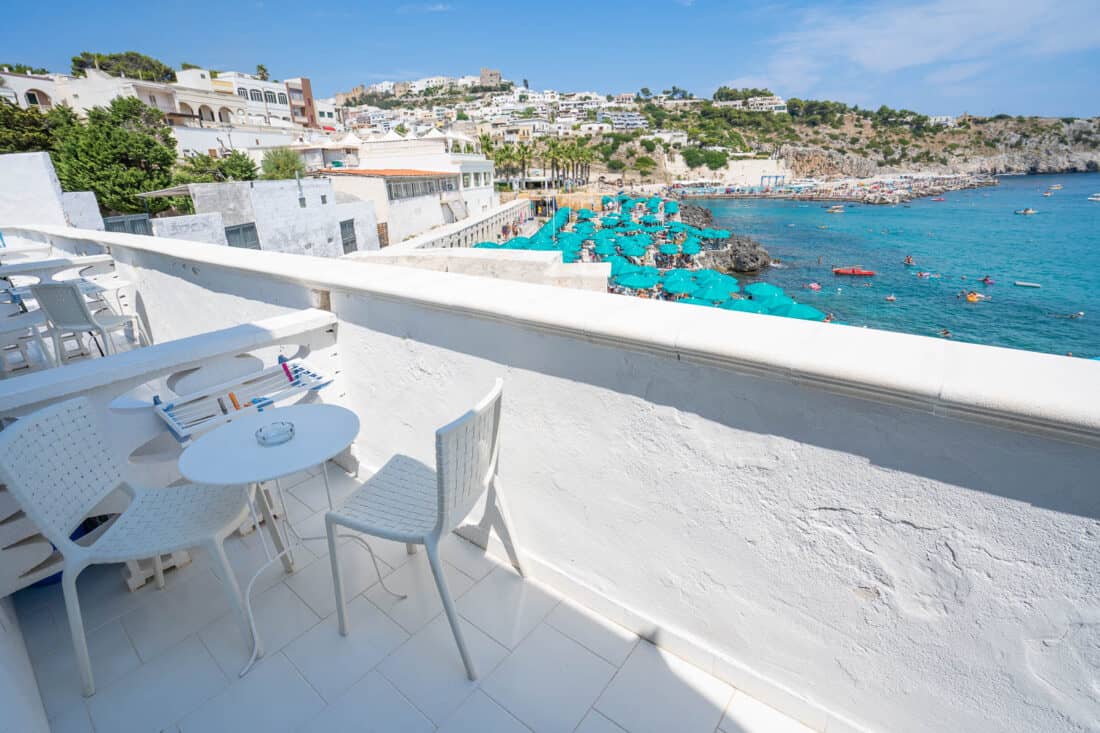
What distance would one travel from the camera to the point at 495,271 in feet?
23.1

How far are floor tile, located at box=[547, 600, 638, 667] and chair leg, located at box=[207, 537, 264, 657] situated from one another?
1.15m

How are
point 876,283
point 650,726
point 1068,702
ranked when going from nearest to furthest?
point 1068,702 → point 650,726 → point 876,283

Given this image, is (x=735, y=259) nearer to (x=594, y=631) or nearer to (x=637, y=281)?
(x=637, y=281)

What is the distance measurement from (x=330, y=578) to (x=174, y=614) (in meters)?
0.61

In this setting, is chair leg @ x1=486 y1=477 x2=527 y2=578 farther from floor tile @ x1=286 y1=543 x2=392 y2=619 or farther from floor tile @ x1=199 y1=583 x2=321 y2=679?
floor tile @ x1=199 y1=583 x2=321 y2=679

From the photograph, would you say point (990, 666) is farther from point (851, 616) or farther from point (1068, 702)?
point (851, 616)

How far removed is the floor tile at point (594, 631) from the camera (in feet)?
6.21

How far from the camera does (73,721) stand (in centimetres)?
164

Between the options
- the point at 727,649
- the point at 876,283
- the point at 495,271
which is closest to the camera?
the point at 727,649

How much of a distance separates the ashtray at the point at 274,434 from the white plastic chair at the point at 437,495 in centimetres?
33

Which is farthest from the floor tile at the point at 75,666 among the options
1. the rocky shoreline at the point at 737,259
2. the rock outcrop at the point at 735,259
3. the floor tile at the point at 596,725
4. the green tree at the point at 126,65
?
the green tree at the point at 126,65

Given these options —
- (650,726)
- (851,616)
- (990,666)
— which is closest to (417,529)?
(650,726)

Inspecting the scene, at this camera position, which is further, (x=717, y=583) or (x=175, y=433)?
(x=175, y=433)

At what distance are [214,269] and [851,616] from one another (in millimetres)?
4274
